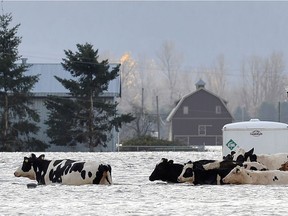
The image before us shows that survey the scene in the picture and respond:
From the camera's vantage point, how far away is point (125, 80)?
593 ft

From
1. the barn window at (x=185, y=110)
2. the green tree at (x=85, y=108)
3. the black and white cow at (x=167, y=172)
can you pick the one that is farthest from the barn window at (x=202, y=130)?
the black and white cow at (x=167, y=172)

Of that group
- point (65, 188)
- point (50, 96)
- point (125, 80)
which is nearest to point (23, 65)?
point (50, 96)

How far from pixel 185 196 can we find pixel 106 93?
1982 inches

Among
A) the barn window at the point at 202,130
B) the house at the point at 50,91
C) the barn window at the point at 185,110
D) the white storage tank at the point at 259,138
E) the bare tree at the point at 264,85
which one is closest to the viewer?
the white storage tank at the point at 259,138

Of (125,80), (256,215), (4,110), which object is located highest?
(125,80)

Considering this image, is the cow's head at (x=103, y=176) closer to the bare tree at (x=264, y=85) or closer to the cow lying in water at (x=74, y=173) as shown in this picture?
the cow lying in water at (x=74, y=173)

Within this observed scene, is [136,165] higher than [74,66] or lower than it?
lower

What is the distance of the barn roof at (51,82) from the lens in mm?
68625

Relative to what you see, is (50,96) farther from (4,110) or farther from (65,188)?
(65,188)

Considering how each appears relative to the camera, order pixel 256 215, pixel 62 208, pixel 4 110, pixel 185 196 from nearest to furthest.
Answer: pixel 256 215
pixel 62 208
pixel 185 196
pixel 4 110

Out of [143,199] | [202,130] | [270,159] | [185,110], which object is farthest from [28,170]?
[185,110]

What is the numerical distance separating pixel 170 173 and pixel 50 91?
4729cm

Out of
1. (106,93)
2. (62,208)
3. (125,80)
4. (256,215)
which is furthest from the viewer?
(125,80)

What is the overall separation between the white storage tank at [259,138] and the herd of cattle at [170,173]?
1073 centimetres
